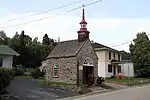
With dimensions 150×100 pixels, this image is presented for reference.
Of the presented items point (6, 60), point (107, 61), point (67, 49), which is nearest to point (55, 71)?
point (67, 49)

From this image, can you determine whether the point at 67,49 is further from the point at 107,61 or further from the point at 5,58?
the point at 107,61

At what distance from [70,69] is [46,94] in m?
7.76

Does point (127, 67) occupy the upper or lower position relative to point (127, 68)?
upper

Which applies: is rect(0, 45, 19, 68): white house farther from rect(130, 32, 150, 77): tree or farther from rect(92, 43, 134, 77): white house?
rect(130, 32, 150, 77): tree

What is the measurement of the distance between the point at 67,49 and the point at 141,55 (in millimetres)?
21271

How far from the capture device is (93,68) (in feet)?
108

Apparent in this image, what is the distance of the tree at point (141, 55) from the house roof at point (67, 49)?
Result: 19989mm

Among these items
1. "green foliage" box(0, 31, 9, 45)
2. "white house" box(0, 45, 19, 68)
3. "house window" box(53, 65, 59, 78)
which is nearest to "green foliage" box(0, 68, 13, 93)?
"house window" box(53, 65, 59, 78)

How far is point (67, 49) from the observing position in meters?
32.9

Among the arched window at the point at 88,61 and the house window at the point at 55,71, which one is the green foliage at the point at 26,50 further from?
the arched window at the point at 88,61

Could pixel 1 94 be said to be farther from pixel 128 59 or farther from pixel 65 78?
pixel 128 59

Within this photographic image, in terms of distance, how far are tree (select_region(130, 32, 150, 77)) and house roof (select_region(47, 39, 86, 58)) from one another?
1999cm

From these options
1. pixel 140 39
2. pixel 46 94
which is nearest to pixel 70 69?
pixel 46 94

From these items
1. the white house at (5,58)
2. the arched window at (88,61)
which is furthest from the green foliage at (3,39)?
the arched window at (88,61)
